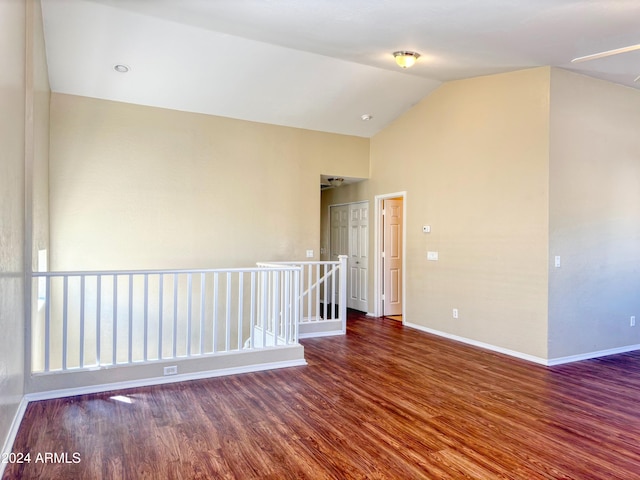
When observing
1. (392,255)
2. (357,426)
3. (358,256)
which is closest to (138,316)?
(357,426)

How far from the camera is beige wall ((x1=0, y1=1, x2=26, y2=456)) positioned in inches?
90.1

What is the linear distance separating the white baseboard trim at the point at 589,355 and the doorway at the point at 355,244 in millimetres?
3314

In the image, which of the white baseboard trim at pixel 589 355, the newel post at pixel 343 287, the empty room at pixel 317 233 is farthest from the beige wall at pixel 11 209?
the white baseboard trim at pixel 589 355

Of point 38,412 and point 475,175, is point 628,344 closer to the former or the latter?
point 475,175

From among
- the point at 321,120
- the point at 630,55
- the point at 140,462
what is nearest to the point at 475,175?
the point at 630,55

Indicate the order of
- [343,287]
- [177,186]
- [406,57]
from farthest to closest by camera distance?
[177,186]
[343,287]
[406,57]

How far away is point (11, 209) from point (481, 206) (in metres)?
4.66

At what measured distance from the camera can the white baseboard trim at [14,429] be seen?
232cm

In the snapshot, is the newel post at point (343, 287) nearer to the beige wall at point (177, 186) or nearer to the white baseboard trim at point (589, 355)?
the beige wall at point (177, 186)

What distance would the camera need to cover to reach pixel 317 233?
→ 21.6ft

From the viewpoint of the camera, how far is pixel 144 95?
16.9 feet

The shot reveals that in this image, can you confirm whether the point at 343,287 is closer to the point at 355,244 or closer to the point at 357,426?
the point at 355,244

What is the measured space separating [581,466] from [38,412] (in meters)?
3.64

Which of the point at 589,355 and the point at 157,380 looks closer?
the point at 157,380
